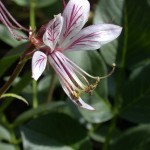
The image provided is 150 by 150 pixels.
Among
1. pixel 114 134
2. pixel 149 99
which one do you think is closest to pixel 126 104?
pixel 149 99

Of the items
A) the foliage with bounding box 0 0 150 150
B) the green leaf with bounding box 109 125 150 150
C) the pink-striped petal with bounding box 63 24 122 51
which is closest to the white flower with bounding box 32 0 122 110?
the pink-striped petal with bounding box 63 24 122 51

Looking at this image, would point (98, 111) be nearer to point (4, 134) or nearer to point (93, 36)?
point (4, 134)

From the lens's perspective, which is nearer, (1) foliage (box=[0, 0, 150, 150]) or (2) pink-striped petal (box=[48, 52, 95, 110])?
Answer: (2) pink-striped petal (box=[48, 52, 95, 110])

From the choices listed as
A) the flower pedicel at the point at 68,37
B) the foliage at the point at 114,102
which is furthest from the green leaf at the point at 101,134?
the flower pedicel at the point at 68,37

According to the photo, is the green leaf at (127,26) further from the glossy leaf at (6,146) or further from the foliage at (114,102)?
the glossy leaf at (6,146)

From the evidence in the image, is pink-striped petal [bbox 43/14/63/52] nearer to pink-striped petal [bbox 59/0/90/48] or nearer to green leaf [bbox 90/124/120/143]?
pink-striped petal [bbox 59/0/90/48]

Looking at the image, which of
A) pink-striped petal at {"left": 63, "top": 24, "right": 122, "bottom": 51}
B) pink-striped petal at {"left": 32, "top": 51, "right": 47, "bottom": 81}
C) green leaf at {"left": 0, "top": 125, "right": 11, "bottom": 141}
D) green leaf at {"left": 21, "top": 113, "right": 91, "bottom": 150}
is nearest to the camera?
pink-striped petal at {"left": 32, "top": 51, "right": 47, "bottom": 81}

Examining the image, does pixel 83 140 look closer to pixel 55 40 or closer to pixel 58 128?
pixel 58 128
